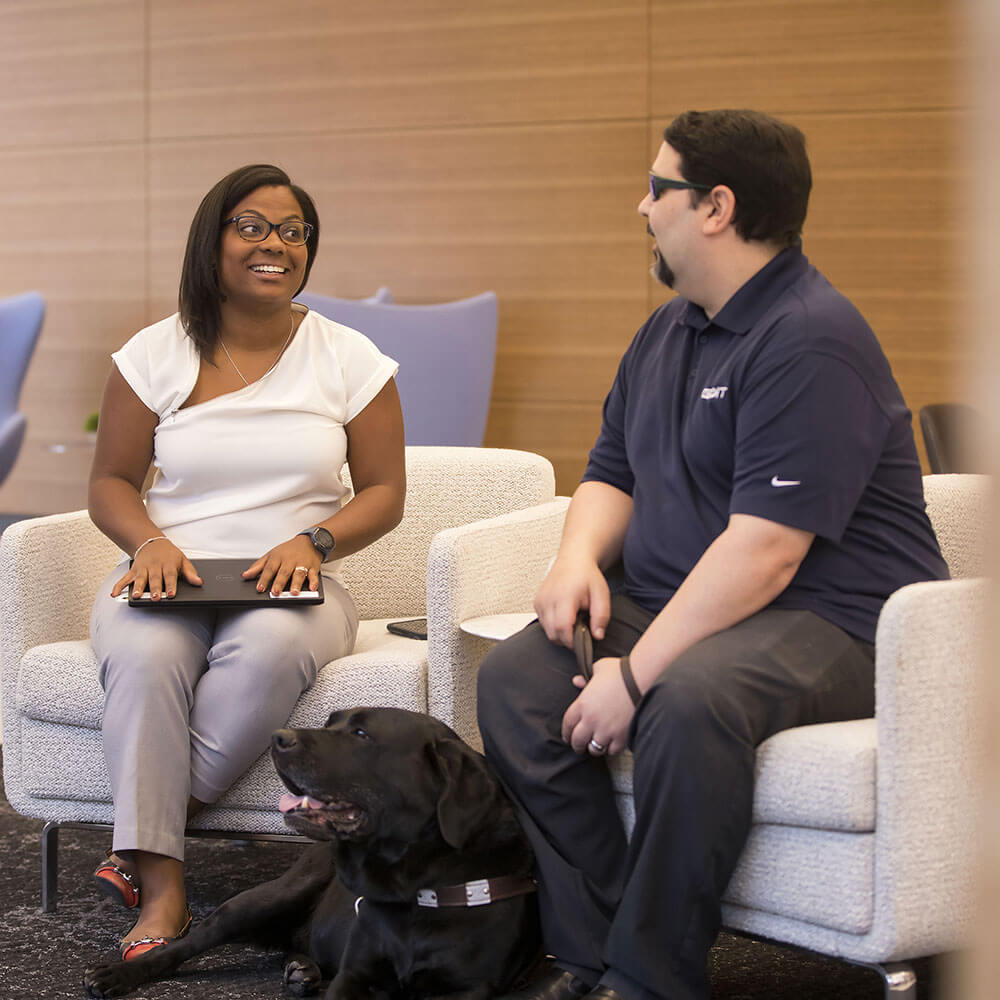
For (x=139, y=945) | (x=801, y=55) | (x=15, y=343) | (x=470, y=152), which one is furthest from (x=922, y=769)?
(x=15, y=343)

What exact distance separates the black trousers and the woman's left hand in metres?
0.44

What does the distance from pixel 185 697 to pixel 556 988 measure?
2.48 ft

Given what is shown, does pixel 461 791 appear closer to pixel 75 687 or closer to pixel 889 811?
pixel 889 811

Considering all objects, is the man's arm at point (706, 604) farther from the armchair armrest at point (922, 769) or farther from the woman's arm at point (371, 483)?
the woman's arm at point (371, 483)

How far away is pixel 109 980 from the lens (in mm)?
1825

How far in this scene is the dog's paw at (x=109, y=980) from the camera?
182 centimetres

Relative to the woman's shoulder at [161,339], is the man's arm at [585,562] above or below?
below

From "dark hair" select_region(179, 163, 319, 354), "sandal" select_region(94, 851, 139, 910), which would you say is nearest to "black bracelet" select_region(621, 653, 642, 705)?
"sandal" select_region(94, 851, 139, 910)

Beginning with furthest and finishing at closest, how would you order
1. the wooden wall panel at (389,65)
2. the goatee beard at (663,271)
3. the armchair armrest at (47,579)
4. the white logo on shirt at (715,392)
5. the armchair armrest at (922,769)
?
the wooden wall panel at (389,65) < the armchair armrest at (47,579) < the goatee beard at (663,271) < the white logo on shirt at (715,392) < the armchair armrest at (922,769)

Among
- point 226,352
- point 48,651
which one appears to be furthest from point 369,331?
point 48,651

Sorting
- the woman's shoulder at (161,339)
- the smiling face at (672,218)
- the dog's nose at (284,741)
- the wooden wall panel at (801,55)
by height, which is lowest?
the dog's nose at (284,741)

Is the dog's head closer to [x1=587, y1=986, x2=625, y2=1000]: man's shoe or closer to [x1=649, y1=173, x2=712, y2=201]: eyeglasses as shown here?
[x1=587, y1=986, x2=625, y2=1000]: man's shoe

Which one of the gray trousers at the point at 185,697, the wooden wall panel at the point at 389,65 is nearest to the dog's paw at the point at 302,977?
the gray trousers at the point at 185,697

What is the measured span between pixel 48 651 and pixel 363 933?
84 centimetres
